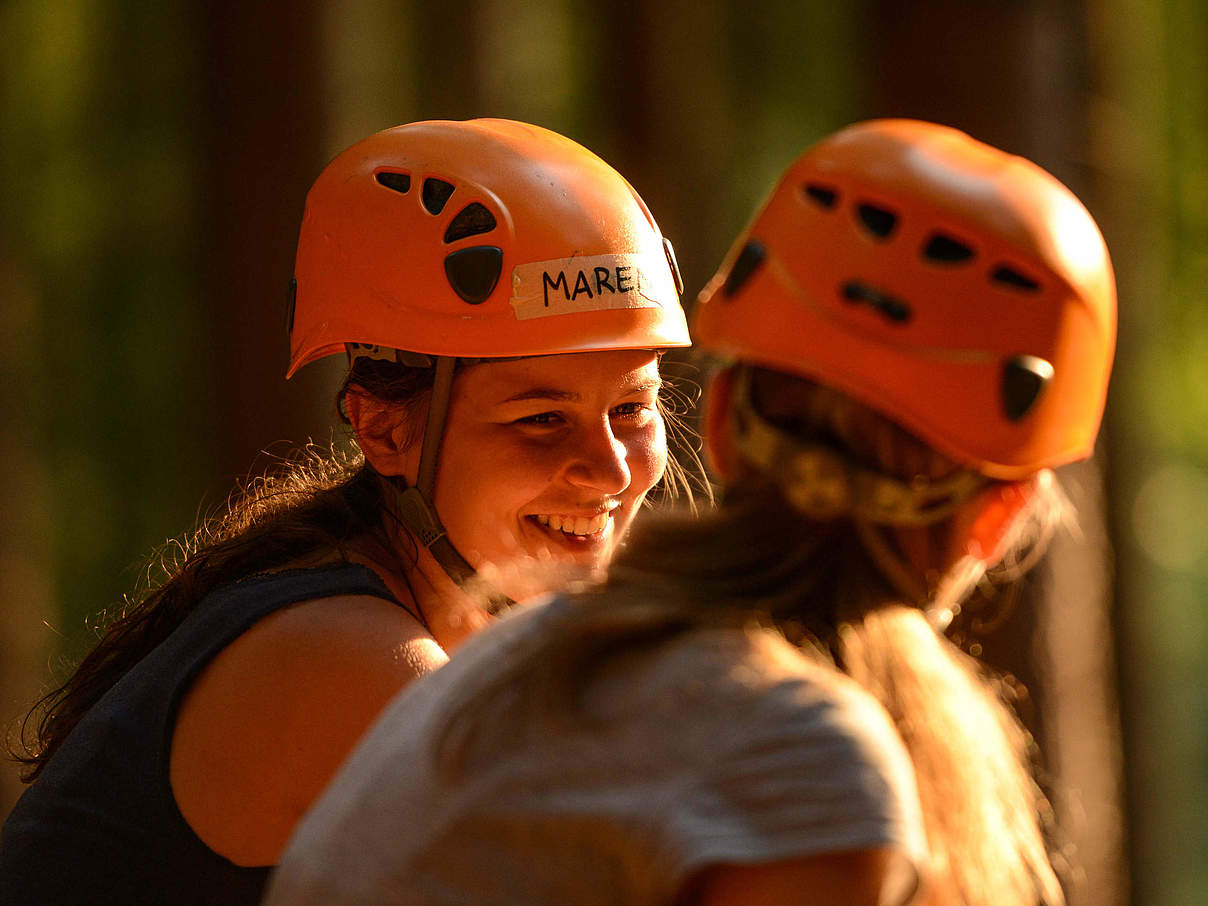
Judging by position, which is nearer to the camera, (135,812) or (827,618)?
(827,618)

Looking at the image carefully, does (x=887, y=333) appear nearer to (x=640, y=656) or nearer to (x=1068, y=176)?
(x=640, y=656)

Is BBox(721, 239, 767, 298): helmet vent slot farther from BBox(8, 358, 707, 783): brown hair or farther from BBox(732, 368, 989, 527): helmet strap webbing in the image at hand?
BBox(8, 358, 707, 783): brown hair

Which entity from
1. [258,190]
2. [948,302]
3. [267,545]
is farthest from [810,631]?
[258,190]

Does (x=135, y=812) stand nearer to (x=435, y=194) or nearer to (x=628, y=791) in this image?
(x=628, y=791)

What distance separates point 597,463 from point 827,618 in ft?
4.26

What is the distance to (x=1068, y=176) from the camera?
5.93 meters

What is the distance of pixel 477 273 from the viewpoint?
3193mm

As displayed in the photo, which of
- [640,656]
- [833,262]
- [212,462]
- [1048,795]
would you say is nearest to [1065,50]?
[1048,795]

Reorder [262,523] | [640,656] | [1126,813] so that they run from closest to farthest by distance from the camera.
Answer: [640,656] < [262,523] < [1126,813]

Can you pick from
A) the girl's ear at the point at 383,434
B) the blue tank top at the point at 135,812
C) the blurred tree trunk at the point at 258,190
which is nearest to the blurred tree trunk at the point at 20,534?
the blurred tree trunk at the point at 258,190

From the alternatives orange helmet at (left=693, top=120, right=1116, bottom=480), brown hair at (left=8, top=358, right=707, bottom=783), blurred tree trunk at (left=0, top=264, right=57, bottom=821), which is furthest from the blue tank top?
→ blurred tree trunk at (left=0, top=264, right=57, bottom=821)

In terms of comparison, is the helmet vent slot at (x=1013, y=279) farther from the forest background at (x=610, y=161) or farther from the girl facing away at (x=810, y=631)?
the forest background at (x=610, y=161)

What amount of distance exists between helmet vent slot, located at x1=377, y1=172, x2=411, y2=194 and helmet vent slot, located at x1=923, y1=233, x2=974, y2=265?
174 centimetres

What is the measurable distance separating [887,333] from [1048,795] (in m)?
4.58
